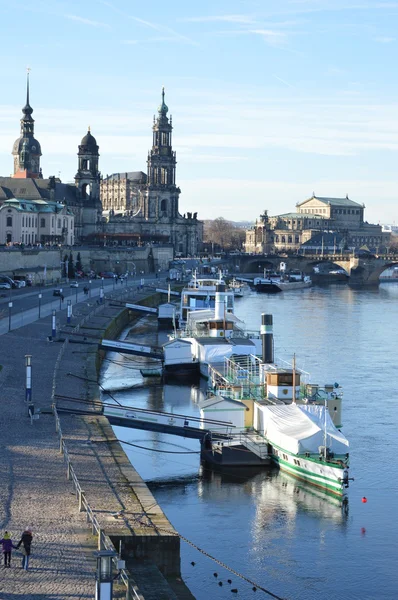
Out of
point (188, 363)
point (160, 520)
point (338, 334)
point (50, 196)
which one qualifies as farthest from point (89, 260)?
point (160, 520)

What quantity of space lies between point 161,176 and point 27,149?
22.4 meters

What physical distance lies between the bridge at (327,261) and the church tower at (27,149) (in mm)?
34019

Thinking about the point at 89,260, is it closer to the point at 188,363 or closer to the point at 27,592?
the point at 188,363

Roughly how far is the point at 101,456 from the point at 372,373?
28.4 meters

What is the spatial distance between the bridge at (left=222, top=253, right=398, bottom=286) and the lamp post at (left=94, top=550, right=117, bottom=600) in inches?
5837

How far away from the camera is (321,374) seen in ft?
175

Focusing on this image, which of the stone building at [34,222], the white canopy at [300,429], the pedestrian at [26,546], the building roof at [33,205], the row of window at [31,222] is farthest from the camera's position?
the building roof at [33,205]

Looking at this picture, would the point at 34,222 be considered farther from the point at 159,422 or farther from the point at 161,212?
the point at 159,422

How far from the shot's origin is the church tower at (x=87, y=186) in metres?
154

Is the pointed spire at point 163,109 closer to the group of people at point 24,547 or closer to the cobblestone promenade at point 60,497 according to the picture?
the cobblestone promenade at point 60,497

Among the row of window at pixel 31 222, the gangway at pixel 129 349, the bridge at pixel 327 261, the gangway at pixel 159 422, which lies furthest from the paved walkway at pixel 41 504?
the bridge at pixel 327 261

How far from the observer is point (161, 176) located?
548ft

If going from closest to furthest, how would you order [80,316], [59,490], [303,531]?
[59,490] → [303,531] → [80,316]

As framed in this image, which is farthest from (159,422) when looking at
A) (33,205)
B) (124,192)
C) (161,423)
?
(124,192)
